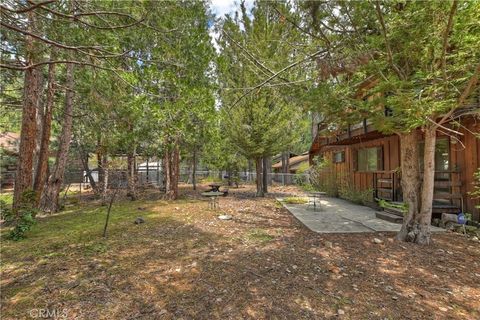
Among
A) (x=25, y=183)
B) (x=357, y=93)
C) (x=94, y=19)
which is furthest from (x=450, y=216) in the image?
(x=25, y=183)

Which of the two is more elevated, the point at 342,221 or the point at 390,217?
the point at 390,217

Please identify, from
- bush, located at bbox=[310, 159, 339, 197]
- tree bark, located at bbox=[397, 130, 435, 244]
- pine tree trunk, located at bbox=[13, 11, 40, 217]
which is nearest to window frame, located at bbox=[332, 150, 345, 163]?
bush, located at bbox=[310, 159, 339, 197]

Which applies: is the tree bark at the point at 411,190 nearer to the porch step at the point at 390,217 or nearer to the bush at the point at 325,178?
the porch step at the point at 390,217

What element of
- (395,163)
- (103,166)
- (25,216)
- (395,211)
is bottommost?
(395,211)

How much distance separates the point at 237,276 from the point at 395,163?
730 cm

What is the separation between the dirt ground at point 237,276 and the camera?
2.61 metres

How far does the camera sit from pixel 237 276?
339cm

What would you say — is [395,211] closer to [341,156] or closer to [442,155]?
[442,155]

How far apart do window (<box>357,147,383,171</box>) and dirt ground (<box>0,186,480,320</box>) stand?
4.13 metres

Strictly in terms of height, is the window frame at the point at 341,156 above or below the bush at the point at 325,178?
above

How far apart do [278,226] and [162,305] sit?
4.07m

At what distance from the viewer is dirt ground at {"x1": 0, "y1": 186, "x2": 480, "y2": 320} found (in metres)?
2.61

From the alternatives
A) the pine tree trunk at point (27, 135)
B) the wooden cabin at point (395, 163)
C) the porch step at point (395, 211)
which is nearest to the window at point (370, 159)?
the wooden cabin at point (395, 163)

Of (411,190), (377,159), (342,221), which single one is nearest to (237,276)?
(411,190)
